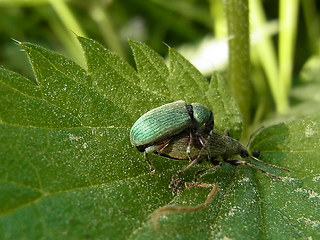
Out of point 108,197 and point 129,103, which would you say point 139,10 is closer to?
point 129,103

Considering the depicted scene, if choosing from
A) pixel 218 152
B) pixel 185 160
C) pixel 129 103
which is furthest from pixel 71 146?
pixel 218 152

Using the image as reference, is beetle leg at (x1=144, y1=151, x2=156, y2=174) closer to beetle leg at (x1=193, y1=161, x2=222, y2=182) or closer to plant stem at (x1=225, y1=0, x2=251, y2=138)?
beetle leg at (x1=193, y1=161, x2=222, y2=182)

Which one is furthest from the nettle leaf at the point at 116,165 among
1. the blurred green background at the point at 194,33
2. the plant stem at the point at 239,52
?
the blurred green background at the point at 194,33

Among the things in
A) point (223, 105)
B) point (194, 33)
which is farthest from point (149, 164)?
point (194, 33)

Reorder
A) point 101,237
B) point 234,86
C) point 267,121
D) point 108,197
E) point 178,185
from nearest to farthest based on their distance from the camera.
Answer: point 101,237
point 108,197
point 178,185
point 234,86
point 267,121

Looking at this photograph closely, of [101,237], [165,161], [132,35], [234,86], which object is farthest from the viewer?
[132,35]

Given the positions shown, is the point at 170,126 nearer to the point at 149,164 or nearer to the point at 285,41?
the point at 149,164

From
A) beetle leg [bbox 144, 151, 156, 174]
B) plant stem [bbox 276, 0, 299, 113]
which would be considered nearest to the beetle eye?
beetle leg [bbox 144, 151, 156, 174]
